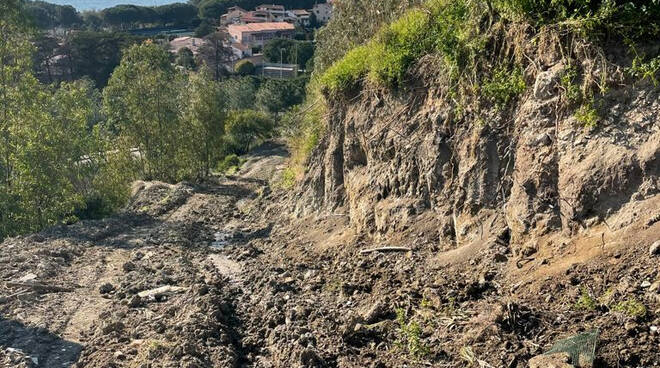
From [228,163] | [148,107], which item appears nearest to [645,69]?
[148,107]

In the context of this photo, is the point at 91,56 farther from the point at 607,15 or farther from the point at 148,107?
the point at 607,15

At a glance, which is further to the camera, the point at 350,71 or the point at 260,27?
the point at 260,27

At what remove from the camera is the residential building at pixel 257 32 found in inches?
3462

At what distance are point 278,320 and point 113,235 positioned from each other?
958cm

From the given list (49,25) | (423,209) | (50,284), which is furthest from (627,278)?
(49,25)

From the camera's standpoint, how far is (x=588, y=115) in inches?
251

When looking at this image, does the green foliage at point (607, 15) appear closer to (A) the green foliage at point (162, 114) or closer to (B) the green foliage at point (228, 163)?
(A) the green foliage at point (162, 114)

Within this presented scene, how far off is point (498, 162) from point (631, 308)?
295 cm

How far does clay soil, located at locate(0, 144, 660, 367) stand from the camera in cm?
535

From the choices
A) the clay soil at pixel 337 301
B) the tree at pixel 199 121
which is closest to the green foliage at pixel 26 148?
the clay soil at pixel 337 301

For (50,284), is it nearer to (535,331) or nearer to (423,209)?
(423,209)

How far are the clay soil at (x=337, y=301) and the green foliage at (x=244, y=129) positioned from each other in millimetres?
24930

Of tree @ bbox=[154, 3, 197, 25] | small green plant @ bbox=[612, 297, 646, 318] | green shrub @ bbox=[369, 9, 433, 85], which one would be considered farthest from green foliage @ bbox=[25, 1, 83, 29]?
small green plant @ bbox=[612, 297, 646, 318]

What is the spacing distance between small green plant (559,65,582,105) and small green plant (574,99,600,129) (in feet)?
0.48
